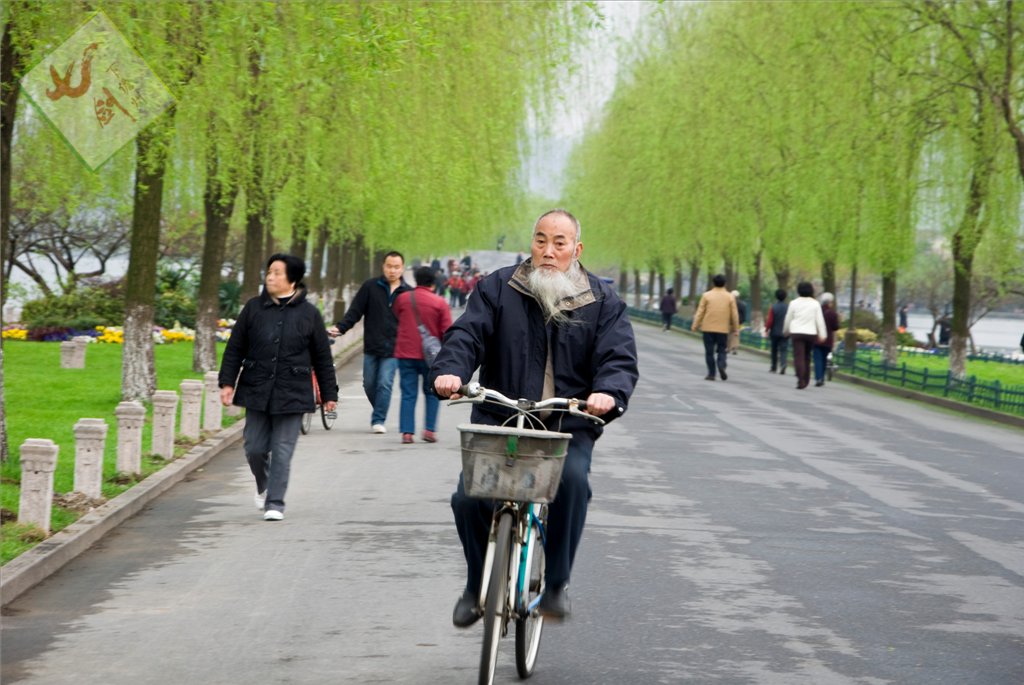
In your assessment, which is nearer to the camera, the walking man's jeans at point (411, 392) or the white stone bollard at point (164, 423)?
the white stone bollard at point (164, 423)

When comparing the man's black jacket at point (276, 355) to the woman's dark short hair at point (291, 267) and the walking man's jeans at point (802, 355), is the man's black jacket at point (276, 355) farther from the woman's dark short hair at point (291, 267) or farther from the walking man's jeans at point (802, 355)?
the walking man's jeans at point (802, 355)

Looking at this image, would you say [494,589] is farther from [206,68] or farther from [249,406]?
[206,68]

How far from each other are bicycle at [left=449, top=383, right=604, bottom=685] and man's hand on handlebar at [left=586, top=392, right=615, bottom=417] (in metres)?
0.03

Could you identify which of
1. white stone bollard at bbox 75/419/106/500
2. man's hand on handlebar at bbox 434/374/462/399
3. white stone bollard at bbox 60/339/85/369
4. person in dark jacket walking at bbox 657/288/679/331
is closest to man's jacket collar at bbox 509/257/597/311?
man's hand on handlebar at bbox 434/374/462/399

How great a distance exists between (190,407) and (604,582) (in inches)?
292

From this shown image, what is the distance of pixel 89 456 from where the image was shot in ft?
34.6

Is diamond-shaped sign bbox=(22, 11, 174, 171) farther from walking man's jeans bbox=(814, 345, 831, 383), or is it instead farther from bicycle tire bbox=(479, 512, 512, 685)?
walking man's jeans bbox=(814, 345, 831, 383)

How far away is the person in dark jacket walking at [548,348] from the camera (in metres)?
6.19

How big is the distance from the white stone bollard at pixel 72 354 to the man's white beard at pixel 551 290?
69.6 feet

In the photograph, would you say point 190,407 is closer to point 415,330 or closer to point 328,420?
point 415,330

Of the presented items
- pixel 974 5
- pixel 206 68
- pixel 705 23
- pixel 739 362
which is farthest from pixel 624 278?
pixel 206 68

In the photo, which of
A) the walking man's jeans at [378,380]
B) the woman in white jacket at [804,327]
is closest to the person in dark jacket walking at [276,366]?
the walking man's jeans at [378,380]

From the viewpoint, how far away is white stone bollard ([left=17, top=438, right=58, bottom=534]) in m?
9.27

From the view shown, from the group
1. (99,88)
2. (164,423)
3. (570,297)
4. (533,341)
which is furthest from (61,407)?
(570,297)
